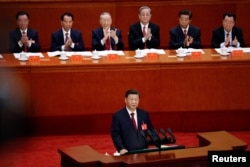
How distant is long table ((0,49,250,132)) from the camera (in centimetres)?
646

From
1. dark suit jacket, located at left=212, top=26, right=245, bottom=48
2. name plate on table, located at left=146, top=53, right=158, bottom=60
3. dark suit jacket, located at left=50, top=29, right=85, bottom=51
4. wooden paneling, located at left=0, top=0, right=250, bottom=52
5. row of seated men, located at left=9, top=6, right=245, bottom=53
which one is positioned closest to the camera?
name plate on table, located at left=146, top=53, right=158, bottom=60

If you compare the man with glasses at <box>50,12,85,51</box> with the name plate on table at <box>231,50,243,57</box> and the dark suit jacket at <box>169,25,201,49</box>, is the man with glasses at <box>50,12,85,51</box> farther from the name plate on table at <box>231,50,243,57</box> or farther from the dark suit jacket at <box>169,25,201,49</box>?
the name plate on table at <box>231,50,243,57</box>

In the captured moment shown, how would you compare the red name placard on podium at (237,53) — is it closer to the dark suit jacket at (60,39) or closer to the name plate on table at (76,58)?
the name plate on table at (76,58)

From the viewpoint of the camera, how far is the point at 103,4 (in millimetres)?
9117

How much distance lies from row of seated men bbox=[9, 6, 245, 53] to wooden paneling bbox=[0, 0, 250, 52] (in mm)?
1091

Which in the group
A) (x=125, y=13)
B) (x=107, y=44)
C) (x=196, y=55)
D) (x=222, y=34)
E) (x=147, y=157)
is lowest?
(x=147, y=157)

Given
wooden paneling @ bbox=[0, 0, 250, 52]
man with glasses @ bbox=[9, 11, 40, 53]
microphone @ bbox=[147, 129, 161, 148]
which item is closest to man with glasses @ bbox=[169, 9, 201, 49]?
wooden paneling @ bbox=[0, 0, 250, 52]

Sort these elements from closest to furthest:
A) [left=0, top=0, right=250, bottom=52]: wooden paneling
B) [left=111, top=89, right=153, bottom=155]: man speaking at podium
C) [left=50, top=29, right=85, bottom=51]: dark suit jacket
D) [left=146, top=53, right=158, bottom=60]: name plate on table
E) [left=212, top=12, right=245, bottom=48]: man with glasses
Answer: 1. [left=111, top=89, right=153, bottom=155]: man speaking at podium
2. [left=146, top=53, right=158, bottom=60]: name plate on table
3. [left=50, top=29, right=85, bottom=51]: dark suit jacket
4. [left=212, top=12, right=245, bottom=48]: man with glasses
5. [left=0, top=0, right=250, bottom=52]: wooden paneling

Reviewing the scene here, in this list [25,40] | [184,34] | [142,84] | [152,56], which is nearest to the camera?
[142,84]

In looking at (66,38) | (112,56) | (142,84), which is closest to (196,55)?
(142,84)

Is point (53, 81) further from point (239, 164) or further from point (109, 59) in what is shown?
point (239, 164)

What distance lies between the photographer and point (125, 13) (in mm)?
9211

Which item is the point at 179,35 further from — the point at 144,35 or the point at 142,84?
the point at 142,84

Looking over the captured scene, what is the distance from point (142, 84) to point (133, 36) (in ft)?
5.93
